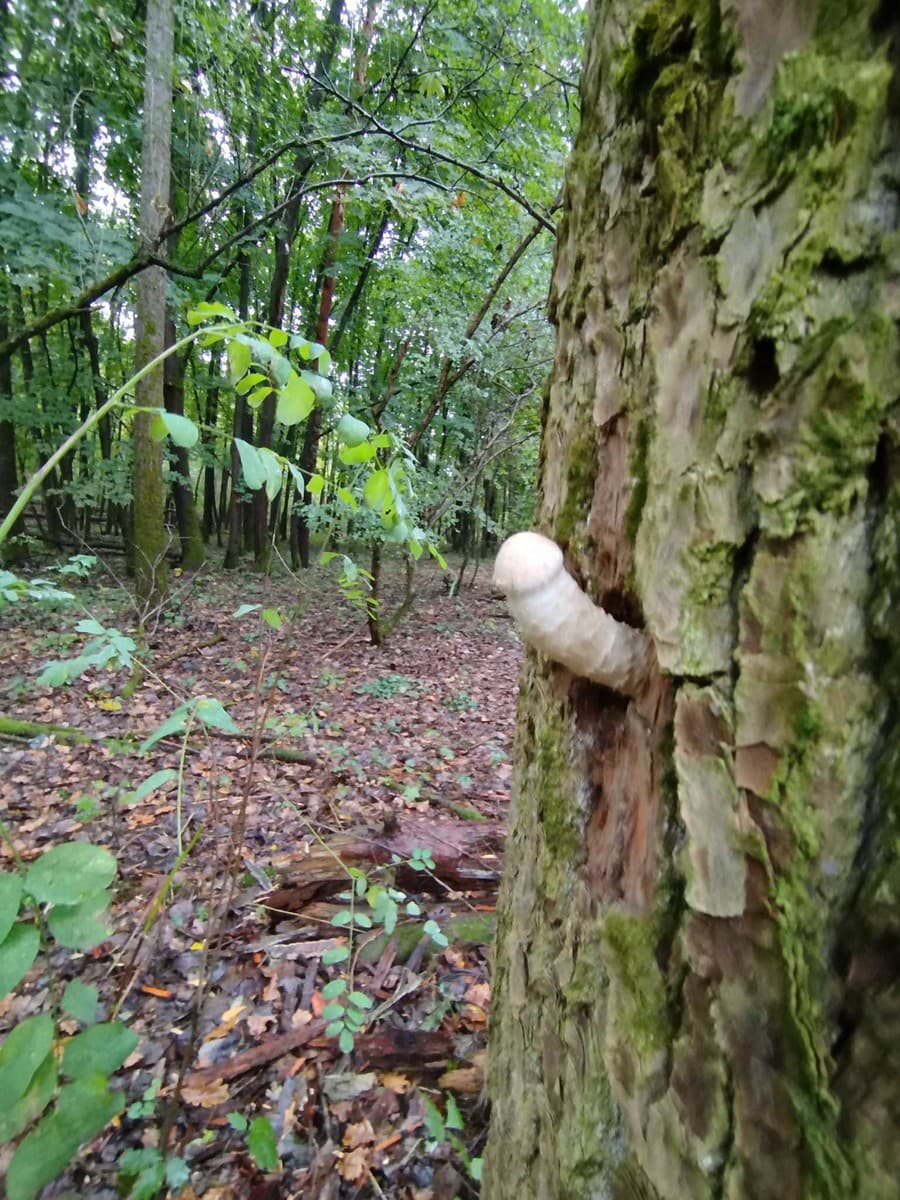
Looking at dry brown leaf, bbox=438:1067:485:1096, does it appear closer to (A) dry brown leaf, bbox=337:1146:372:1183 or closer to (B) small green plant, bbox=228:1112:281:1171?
(A) dry brown leaf, bbox=337:1146:372:1183

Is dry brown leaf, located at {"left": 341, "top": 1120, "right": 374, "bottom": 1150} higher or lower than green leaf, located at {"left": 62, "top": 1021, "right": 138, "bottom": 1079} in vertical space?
lower

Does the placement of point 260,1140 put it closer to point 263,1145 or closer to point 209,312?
point 263,1145

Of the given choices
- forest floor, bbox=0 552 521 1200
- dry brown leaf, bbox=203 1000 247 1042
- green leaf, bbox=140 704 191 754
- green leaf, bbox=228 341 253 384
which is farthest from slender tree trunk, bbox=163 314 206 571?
green leaf, bbox=140 704 191 754

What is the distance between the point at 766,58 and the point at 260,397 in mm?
1306

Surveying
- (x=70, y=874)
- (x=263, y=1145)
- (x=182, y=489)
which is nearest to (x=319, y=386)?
(x=70, y=874)

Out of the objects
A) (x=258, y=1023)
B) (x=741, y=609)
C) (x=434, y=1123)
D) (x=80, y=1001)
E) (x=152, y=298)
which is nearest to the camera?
(x=741, y=609)

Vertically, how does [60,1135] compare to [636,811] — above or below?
below

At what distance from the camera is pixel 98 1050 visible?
3.74 ft

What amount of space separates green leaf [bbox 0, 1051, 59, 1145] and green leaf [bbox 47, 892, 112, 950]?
202mm

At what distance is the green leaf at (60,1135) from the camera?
101 cm

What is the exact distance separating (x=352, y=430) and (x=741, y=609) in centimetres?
124

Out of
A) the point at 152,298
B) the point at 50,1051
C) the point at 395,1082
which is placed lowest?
the point at 395,1082

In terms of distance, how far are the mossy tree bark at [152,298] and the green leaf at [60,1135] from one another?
5.33 meters

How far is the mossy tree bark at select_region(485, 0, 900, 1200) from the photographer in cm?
54
